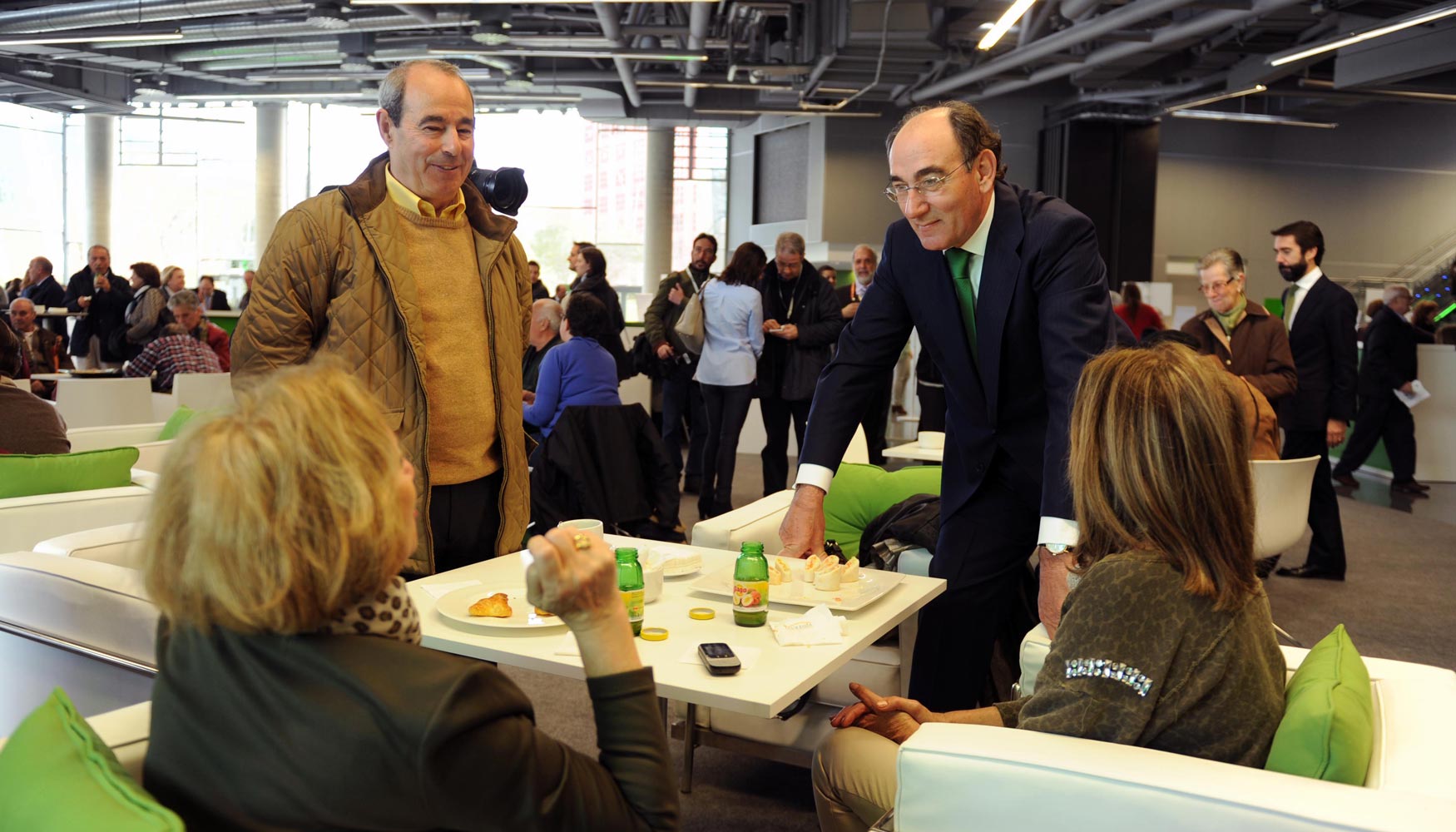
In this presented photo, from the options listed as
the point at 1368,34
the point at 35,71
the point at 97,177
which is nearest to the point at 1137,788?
the point at 1368,34

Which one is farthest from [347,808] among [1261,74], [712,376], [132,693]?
[1261,74]

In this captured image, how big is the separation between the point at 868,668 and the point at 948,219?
48.2 inches

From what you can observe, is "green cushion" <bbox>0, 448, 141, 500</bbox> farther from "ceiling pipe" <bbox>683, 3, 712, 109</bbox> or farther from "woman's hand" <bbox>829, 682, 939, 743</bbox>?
"ceiling pipe" <bbox>683, 3, 712, 109</bbox>

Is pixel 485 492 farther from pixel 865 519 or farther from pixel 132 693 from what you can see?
pixel 865 519

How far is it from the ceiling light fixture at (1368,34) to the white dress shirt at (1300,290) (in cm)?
347

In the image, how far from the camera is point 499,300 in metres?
2.51

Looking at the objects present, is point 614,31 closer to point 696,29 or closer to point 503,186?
point 696,29

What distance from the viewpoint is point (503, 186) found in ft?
8.60

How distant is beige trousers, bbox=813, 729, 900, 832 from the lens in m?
1.84

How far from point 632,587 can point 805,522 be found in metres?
0.57

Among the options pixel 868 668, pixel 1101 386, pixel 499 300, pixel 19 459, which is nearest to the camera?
pixel 1101 386

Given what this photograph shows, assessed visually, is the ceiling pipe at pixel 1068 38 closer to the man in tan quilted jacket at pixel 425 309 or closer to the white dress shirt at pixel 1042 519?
the white dress shirt at pixel 1042 519

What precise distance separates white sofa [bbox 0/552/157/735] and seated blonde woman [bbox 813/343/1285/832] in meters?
1.59

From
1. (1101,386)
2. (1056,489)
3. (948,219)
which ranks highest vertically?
(948,219)
